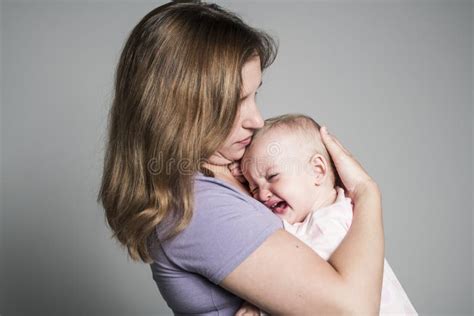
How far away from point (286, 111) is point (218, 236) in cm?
220

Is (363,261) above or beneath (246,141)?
beneath

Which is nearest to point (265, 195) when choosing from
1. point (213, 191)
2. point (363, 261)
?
point (213, 191)

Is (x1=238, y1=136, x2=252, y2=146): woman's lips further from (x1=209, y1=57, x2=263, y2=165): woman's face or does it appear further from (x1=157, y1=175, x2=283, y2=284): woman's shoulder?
(x1=157, y1=175, x2=283, y2=284): woman's shoulder

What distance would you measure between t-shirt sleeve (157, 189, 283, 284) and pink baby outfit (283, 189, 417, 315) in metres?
0.20

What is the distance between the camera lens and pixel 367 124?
340 centimetres

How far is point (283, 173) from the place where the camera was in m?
1.69

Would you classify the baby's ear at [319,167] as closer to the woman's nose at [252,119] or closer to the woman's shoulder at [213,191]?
the woman's nose at [252,119]

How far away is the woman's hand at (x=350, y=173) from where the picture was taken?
151cm

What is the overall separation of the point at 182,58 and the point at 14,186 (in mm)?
2302

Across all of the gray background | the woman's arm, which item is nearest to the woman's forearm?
the woman's arm

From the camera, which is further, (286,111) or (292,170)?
(286,111)

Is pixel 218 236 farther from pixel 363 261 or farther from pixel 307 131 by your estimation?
pixel 307 131

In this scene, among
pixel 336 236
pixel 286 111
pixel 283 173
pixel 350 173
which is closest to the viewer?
pixel 336 236

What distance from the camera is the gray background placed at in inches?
125
